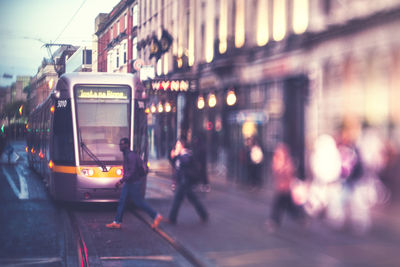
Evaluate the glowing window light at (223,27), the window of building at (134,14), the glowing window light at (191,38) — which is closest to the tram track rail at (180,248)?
the glowing window light at (223,27)

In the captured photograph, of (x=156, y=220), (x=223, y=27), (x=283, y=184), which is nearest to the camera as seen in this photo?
(x=283, y=184)

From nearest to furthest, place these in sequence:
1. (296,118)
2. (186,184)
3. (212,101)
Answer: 1. (296,118)
2. (186,184)
3. (212,101)

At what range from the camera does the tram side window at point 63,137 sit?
537 inches

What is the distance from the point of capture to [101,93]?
45.9ft

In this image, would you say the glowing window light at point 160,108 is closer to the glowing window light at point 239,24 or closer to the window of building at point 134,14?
the window of building at point 134,14

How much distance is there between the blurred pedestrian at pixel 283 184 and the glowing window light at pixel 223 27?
35.6ft

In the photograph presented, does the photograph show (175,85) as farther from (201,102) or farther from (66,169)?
(66,169)

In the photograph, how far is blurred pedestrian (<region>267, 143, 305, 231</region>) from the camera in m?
9.88

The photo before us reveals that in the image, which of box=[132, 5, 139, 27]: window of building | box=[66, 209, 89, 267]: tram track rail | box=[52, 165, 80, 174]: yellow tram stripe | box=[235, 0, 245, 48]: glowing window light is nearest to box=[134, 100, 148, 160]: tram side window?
box=[52, 165, 80, 174]: yellow tram stripe

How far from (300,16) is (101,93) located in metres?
4.78

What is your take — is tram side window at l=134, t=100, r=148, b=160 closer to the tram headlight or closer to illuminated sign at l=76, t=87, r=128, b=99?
illuminated sign at l=76, t=87, r=128, b=99

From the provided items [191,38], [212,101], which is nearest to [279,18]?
[212,101]

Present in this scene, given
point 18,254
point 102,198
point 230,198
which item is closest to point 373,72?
point 18,254

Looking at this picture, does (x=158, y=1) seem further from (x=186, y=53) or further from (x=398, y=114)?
(x=398, y=114)
